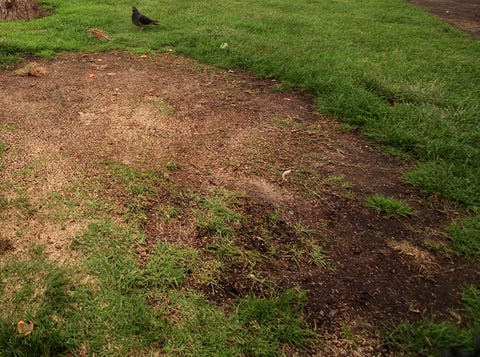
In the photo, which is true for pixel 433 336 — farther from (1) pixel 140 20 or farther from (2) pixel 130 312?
(1) pixel 140 20

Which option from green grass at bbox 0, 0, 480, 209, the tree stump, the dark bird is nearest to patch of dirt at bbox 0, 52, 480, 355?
green grass at bbox 0, 0, 480, 209

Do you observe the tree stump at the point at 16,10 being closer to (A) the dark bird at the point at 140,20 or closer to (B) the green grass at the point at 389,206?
(A) the dark bird at the point at 140,20

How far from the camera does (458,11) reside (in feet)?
27.6

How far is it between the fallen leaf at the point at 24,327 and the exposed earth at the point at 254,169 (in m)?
0.44

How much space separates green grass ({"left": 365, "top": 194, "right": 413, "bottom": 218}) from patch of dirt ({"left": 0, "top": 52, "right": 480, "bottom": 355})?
0.07m

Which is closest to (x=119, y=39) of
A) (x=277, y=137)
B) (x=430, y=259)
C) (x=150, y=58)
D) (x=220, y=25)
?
(x=150, y=58)

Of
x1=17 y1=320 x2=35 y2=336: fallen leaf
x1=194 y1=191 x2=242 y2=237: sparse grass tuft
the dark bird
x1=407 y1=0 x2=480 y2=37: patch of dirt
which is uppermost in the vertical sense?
x1=407 y1=0 x2=480 y2=37: patch of dirt

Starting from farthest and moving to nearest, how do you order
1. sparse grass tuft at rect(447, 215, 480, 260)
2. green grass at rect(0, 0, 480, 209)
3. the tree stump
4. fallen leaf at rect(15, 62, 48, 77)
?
the tree stump → fallen leaf at rect(15, 62, 48, 77) → green grass at rect(0, 0, 480, 209) → sparse grass tuft at rect(447, 215, 480, 260)

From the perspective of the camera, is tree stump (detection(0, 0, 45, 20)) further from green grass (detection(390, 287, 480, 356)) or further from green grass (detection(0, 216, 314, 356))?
green grass (detection(390, 287, 480, 356))

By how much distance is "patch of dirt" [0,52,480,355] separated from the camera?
205 centimetres

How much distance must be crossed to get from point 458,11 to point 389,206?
8.23m

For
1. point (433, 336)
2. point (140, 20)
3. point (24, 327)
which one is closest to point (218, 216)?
point (24, 327)

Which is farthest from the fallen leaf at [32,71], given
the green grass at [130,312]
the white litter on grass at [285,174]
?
the white litter on grass at [285,174]

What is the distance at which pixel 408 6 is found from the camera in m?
8.51
